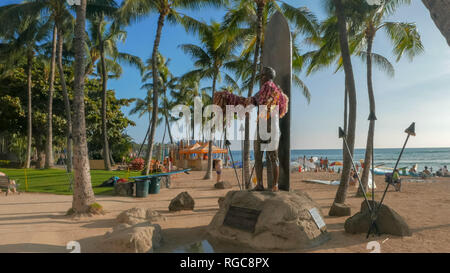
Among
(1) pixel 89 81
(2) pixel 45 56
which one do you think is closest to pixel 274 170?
(2) pixel 45 56

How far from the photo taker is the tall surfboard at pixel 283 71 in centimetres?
536

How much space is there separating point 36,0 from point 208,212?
1690 centimetres

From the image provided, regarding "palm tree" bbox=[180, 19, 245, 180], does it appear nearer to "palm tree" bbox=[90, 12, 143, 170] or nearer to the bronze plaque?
"palm tree" bbox=[90, 12, 143, 170]

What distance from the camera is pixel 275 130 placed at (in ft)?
15.3

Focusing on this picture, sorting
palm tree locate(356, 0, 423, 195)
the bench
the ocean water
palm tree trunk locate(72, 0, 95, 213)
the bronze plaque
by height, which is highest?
palm tree locate(356, 0, 423, 195)

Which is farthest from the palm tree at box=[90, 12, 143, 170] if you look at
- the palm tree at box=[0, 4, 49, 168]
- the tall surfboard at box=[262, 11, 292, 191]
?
the tall surfboard at box=[262, 11, 292, 191]

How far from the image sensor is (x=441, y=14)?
6.95 ft

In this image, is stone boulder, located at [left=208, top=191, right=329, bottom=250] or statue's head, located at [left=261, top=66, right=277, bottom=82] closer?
stone boulder, located at [left=208, top=191, right=329, bottom=250]

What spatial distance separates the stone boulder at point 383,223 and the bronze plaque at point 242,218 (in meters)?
2.04

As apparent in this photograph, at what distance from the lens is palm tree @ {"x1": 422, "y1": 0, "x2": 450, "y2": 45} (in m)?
2.08

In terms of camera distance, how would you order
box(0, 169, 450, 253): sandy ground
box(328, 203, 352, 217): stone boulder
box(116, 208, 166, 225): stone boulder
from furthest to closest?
box(328, 203, 352, 217): stone boulder, box(116, 208, 166, 225): stone boulder, box(0, 169, 450, 253): sandy ground

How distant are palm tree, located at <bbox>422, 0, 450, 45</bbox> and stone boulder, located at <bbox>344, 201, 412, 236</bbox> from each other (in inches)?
149

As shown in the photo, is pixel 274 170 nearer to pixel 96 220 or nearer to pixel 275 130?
pixel 275 130

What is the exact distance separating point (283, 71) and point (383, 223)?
11.4ft
